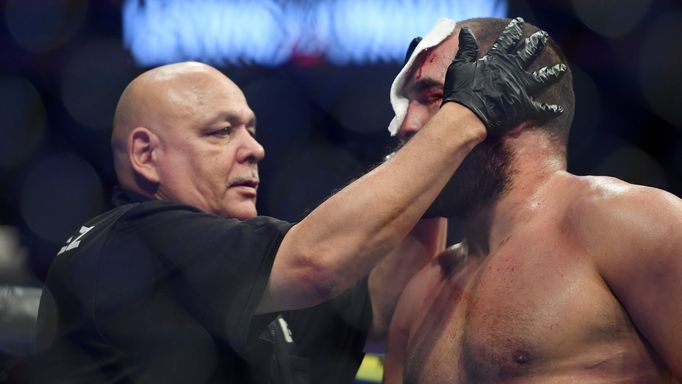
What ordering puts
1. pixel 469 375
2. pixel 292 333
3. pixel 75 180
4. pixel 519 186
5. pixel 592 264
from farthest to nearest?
pixel 75 180
pixel 292 333
pixel 519 186
pixel 469 375
pixel 592 264

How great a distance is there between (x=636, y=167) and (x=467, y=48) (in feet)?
8.75

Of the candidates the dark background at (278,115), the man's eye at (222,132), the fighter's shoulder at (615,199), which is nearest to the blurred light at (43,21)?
the dark background at (278,115)

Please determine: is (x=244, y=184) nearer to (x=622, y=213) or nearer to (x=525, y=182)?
(x=525, y=182)

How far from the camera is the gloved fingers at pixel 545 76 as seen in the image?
78.8 inches

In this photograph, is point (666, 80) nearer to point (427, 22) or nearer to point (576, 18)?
point (576, 18)

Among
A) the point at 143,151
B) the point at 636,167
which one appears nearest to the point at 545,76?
the point at 143,151

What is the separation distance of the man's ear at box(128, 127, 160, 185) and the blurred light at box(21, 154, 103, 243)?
3.38 metres

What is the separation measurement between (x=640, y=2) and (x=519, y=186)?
2.25 meters

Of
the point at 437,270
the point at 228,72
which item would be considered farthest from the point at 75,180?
the point at 437,270

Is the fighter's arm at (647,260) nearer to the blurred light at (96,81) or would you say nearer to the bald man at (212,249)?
the bald man at (212,249)

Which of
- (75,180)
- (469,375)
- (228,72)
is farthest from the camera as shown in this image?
(75,180)

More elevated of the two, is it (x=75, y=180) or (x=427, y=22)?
(x=427, y=22)

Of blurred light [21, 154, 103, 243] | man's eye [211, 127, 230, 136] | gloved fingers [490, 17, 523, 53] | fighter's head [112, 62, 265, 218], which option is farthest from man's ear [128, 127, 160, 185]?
blurred light [21, 154, 103, 243]

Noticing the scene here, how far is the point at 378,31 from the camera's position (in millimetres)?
4648
